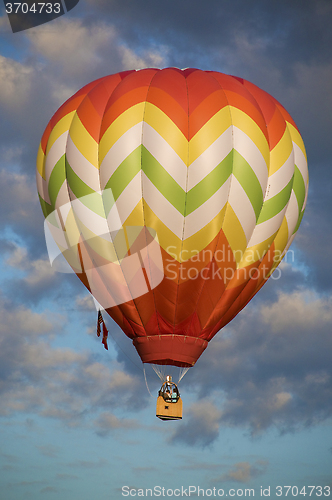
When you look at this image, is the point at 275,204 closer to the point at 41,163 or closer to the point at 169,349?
the point at 169,349

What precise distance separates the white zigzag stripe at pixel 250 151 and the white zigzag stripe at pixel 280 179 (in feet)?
1.48

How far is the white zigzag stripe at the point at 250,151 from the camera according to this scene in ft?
58.1

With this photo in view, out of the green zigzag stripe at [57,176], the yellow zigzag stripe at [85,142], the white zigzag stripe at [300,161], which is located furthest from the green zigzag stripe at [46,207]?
the white zigzag stripe at [300,161]

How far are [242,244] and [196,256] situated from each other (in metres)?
1.26

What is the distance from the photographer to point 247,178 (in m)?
17.7

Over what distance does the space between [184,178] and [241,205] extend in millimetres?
1566

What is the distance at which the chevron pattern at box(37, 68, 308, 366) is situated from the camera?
56.9ft

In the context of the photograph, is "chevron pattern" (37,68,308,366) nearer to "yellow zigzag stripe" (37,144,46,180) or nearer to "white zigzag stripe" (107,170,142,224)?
"white zigzag stripe" (107,170,142,224)

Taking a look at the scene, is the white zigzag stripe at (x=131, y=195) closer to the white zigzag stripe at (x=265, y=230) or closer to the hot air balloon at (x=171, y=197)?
the hot air balloon at (x=171, y=197)

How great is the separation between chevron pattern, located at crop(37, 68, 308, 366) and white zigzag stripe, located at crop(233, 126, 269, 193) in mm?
24

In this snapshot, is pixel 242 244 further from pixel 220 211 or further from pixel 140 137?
pixel 140 137

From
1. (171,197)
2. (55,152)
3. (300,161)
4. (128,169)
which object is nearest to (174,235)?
(171,197)

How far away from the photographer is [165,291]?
17.8m

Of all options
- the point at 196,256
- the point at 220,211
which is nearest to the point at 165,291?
the point at 196,256
